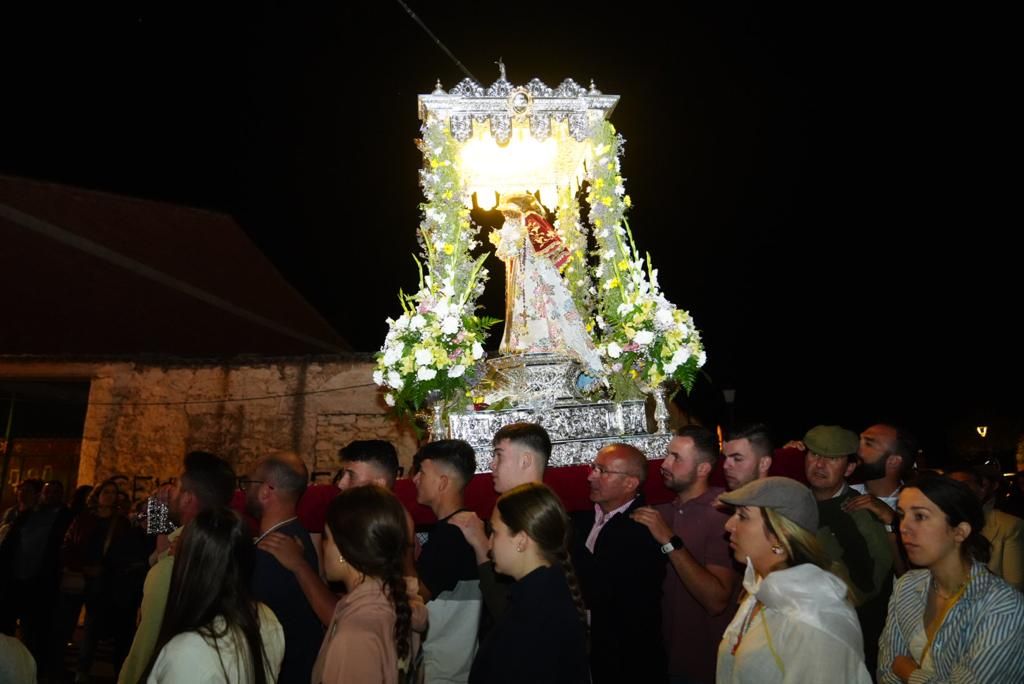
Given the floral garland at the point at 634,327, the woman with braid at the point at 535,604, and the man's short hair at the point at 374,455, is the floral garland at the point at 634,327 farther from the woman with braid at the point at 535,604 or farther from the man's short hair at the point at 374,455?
the woman with braid at the point at 535,604

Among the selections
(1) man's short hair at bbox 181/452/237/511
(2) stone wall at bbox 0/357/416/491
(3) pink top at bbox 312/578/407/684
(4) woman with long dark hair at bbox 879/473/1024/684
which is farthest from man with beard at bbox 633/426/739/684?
(2) stone wall at bbox 0/357/416/491

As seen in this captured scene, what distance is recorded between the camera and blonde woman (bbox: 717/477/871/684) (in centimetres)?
237

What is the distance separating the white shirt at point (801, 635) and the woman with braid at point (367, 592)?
118 centimetres

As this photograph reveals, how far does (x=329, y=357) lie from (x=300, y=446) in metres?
1.76

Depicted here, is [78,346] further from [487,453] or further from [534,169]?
[487,453]

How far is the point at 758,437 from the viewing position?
4.48 m

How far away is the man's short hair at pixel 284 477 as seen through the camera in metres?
4.09

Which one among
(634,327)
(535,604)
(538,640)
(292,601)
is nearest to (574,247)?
(634,327)

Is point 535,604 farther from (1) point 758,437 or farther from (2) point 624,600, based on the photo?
(1) point 758,437

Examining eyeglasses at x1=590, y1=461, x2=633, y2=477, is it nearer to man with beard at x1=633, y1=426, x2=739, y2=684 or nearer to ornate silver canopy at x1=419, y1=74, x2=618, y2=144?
man with beard at x1=633, y1=426, x2=739, y2=684

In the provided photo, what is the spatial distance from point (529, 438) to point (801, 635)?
2023 millimetres

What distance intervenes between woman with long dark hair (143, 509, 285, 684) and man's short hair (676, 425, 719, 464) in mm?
2546

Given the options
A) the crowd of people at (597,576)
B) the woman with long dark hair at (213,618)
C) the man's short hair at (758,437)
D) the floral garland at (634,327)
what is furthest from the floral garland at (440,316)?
the woman with long dark hair at (213,618)

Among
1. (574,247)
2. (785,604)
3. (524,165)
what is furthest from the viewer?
(524,165)
